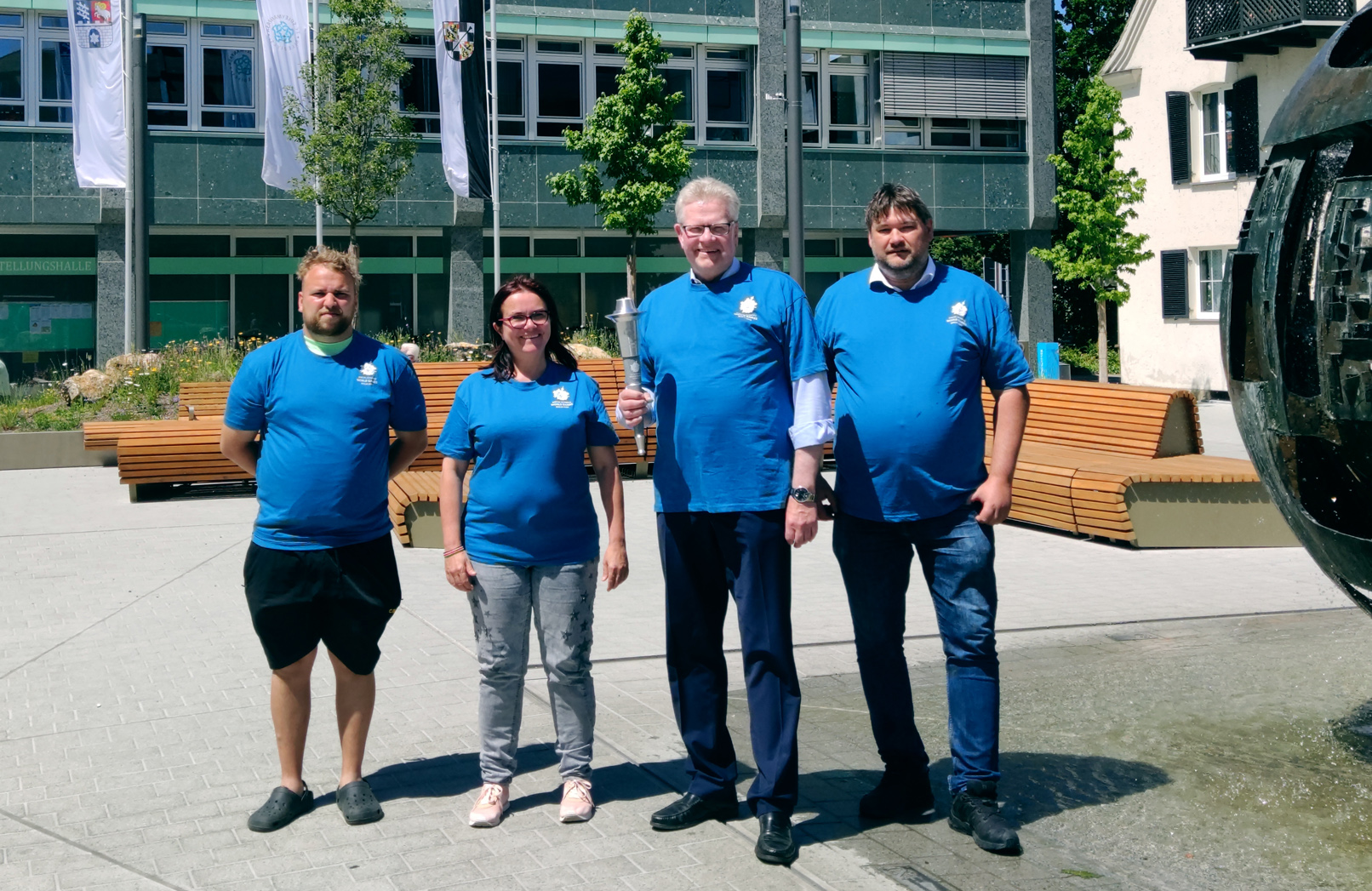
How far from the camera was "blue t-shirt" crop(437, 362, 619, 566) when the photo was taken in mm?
4520

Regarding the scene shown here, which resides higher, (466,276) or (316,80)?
(316,80)

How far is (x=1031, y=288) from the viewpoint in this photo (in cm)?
3284

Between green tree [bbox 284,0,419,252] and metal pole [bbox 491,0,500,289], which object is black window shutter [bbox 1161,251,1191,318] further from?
green tree [bbox 284,0,419,252]

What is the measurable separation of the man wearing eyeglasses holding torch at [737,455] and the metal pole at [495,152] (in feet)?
76.6

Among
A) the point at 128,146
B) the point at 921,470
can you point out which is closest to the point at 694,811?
the point at 921,470

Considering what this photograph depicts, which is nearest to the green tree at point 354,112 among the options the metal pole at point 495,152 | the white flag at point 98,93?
the white flag at point 98,93

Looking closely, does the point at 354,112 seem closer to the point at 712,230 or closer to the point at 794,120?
the point at 794,120

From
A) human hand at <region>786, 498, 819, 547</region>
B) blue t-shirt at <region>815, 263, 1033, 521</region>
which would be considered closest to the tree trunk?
blue t-shirt at <region>815, 263, 1033, 521</region>

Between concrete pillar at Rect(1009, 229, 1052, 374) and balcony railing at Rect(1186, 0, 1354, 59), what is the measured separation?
220 inches

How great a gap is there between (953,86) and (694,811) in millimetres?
29620

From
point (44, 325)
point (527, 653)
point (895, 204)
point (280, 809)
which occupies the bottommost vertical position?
point (280, 809)

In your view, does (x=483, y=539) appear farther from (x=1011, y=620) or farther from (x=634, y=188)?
(x=634, y=188)

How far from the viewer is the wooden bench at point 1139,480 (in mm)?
9586

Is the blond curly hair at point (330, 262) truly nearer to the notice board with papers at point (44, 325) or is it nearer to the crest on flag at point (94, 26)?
the crest on flag at point (94, 26)
